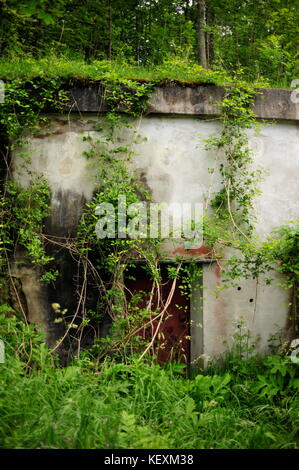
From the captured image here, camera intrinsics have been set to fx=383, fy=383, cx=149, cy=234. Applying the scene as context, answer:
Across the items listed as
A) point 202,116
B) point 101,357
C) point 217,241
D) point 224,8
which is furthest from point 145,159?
point 224,8

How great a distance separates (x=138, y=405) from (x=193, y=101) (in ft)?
12.9

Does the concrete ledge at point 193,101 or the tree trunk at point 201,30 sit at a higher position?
the tree trunk at point 201,30

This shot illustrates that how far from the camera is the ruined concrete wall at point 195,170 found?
16.6 feet

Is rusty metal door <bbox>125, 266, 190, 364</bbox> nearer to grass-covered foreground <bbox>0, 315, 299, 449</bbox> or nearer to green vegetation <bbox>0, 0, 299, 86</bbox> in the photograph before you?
grass-covered foreground <bbox>0, 315, 299, 449</bbox>

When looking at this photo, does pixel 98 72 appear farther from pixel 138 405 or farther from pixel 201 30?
pixel 201 30

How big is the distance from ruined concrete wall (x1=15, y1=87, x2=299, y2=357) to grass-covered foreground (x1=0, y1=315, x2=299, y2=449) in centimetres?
A: 70

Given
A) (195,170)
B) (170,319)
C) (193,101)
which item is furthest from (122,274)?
(193,101)

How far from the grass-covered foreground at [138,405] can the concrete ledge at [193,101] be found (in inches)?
117

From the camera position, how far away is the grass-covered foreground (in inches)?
116

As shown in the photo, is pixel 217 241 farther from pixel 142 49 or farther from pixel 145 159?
pixel 142 49

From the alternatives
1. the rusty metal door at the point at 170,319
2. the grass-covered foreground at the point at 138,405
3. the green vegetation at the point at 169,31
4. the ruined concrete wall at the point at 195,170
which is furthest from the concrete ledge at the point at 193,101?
the grass-covered foreground at the point at 138,405

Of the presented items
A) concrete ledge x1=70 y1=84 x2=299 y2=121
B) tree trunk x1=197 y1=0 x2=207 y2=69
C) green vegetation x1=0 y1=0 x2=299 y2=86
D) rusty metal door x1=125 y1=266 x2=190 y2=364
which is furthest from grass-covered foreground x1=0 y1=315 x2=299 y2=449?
tree trunk x1=197 y1=0 x2=207 y2=69

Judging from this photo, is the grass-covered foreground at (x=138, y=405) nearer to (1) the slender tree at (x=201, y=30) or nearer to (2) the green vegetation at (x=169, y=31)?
(2) the green vegetation at (x=169, y=31)

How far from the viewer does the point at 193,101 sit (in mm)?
5320
